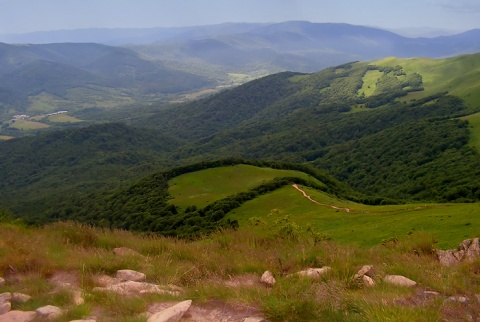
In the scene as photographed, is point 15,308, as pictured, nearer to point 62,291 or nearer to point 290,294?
point 62,291

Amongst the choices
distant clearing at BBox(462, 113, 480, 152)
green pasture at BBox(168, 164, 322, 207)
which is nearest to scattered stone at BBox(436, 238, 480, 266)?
green pasture at BBox(168, 164, 322, 207)

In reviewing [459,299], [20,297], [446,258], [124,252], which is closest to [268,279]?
[459,299]

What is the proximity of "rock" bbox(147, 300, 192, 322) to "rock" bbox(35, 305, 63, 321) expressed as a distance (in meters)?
1.85

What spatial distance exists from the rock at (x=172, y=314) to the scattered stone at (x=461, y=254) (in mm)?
6826

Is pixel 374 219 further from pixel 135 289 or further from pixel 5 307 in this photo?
pixel 5 307

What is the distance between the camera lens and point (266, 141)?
18075cm

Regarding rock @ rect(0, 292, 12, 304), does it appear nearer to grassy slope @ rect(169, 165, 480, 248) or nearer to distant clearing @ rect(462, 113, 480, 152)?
grassy slope @ rect(169, 165, 480, 248)

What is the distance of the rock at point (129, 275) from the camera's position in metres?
8.66

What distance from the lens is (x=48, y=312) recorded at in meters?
6.75

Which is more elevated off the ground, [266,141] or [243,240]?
[243,240]

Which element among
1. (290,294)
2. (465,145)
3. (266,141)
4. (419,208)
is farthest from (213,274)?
(266,141)

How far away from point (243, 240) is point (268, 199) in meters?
48.0

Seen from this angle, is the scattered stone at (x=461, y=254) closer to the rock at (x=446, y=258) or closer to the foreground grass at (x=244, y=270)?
the rock at (x=446, y=258)

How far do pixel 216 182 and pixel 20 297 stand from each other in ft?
249
